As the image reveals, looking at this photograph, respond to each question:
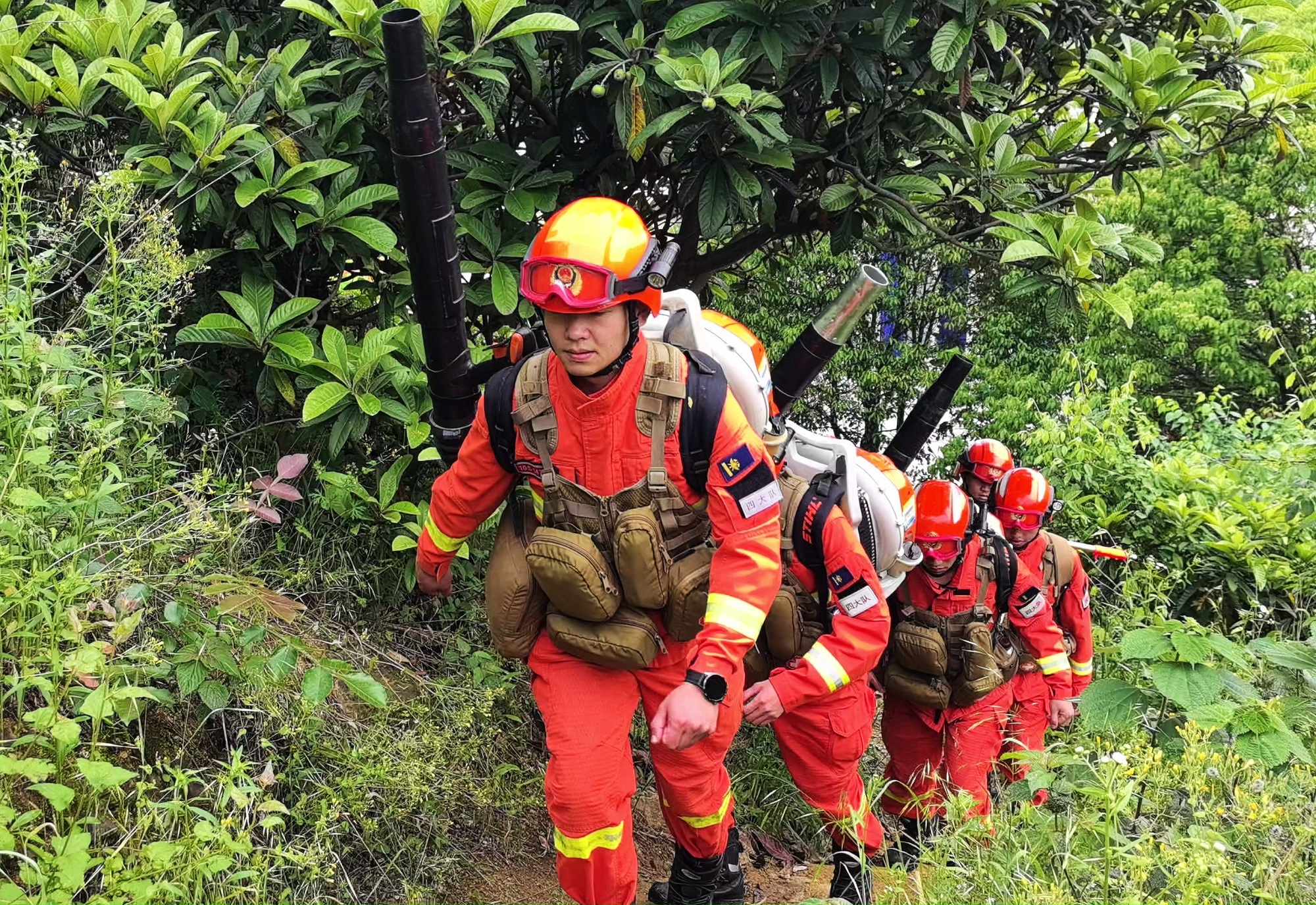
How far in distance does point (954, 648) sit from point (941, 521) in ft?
1.93

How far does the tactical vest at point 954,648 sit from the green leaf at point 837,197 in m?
1.71

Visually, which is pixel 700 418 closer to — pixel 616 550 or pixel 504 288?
pixel 616 550

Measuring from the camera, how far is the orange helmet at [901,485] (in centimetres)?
419

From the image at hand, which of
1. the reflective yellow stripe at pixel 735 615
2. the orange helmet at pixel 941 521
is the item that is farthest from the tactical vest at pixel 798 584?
the orange helmet at pixel 941 521

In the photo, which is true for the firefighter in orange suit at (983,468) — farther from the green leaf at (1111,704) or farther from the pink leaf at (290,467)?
the pink leaf at (290,467)

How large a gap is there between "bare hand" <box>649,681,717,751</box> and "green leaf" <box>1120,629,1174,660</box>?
1.24m

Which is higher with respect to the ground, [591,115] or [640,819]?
[591,115]

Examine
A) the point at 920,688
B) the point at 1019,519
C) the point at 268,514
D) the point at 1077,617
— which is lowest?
the point at 1077,617

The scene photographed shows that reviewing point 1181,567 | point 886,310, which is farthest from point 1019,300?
point 1181,567

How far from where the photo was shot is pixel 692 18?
3943 millimetres

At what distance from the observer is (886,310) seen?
38.9ft

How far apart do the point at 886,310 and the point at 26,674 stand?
33.7 feet

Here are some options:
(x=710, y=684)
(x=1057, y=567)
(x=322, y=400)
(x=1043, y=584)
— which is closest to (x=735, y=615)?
(x=710, y=684)

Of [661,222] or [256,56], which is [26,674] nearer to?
[256,56]
